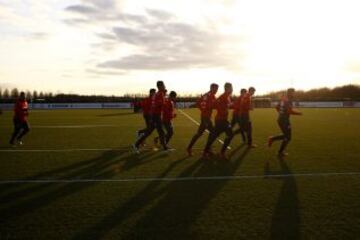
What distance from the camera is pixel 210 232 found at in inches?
242

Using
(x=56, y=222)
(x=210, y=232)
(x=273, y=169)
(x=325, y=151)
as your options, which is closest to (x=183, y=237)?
(x=210, y=232)

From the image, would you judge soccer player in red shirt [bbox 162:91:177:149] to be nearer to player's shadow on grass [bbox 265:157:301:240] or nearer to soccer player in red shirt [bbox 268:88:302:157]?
soccer player in red shirt [bbox 268:88:302:157]

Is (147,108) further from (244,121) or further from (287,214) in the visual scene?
(287,214)

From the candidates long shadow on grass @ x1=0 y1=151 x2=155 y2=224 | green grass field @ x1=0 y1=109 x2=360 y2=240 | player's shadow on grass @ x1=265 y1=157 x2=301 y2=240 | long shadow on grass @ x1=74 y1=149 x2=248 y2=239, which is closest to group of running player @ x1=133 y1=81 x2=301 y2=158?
green grass field @ x1=0 y1=109 x2=360 y2=240

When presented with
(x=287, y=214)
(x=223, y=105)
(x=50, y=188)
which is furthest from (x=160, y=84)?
(x=287, y=214)

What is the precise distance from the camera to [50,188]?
8.97 meters

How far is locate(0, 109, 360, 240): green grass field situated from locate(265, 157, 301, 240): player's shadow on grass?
0.01 meters

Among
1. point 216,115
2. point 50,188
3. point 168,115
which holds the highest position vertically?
point 216,115

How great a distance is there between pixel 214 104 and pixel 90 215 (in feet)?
22.3

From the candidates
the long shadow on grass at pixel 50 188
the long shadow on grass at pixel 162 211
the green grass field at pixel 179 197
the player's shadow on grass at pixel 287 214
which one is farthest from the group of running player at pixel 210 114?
the player's shadow on grass at pixel 287 214

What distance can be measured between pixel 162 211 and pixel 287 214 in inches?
71.1

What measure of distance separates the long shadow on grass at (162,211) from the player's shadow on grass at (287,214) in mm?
1081

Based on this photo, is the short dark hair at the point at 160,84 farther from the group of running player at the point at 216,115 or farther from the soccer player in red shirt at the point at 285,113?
the soccer player in red shirt at the point at 285,113

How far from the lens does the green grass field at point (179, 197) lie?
6.26 metres
